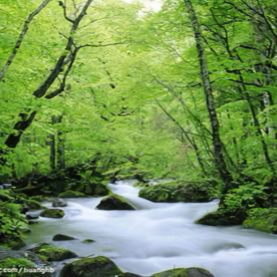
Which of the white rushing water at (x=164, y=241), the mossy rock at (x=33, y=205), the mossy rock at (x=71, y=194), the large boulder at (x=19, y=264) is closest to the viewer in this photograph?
the large boulder at (x=19, y=264)

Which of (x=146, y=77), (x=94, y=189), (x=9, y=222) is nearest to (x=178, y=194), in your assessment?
(x=94, y=189)

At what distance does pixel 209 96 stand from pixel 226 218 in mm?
3184

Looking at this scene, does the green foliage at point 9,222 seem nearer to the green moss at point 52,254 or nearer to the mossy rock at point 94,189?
the green moss at point 52,254

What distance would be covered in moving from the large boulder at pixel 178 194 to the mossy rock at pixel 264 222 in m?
4.06

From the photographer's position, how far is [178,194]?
13430mm

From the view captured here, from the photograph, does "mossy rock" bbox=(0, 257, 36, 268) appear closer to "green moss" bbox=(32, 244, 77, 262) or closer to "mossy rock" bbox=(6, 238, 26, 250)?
"green moss" bbox=(32, 244, 77, 262)

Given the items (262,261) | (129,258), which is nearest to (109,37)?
(129,258)

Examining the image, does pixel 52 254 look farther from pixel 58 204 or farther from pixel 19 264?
pixel 58 204

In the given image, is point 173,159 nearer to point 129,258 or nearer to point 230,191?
point 230,191

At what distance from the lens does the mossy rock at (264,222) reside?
26.9 feet

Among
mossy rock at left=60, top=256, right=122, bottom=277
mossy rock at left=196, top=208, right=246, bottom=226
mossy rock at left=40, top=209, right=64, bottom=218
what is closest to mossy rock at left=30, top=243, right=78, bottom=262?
mossy rock at left=60, top=256, right=122, bottom=277

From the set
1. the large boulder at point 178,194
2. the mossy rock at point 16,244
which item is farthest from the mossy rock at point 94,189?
the mossy rock at point 16,244

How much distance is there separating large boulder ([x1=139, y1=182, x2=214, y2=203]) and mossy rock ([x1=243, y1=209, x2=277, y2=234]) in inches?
160

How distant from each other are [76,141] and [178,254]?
7.63 m
